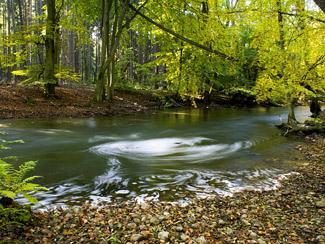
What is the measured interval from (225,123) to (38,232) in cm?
1441

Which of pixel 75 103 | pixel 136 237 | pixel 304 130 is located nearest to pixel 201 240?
pixel 136 237

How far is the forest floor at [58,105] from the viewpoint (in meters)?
17.1

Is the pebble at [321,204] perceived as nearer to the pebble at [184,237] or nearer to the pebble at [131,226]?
the pebble at [184,237]

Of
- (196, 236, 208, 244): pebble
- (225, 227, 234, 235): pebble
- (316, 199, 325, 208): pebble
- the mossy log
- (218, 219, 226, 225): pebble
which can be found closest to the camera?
(196, 236, 208, 244): pebble

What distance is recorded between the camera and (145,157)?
380 inches

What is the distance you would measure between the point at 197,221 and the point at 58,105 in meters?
15.8

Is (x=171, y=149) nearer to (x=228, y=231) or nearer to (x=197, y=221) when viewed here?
(x=197, y=221)

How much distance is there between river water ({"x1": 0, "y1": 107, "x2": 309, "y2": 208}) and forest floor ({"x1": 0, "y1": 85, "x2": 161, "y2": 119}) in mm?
1603

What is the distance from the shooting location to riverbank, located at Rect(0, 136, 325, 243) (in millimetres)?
4305

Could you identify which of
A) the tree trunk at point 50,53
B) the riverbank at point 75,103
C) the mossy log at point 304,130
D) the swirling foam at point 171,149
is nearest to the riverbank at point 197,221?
the swirling foam at point 171,149

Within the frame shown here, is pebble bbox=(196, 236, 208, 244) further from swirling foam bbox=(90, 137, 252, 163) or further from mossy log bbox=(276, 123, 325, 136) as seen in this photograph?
mossy log bbox=(276, 123, 325, 136)

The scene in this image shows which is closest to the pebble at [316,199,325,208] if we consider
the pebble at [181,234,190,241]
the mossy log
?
the pebble at [181,234,190,241]

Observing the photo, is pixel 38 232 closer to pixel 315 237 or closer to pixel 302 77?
pixel 315 237

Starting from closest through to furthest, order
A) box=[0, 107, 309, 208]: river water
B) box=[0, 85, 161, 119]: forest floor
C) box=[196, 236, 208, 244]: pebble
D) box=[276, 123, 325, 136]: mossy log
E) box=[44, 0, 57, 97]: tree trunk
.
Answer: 1. box=[196, 236, 208, 244]: pebble
2. box=[0, 107, 309, 208]: river water
3. box=[276, 123, 325, 136]: mossy log
4. box=[0, 85, 161, 119]: forest floor
5. box=[44, 0, 57, 97]: tree trunk
